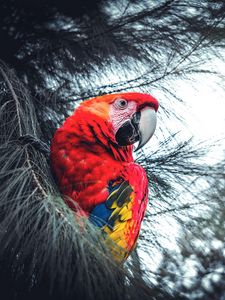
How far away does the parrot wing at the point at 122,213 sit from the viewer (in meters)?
0.99

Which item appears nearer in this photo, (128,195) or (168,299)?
(168,299)

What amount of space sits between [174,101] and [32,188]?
0.53 m

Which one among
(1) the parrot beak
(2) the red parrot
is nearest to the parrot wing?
(2) the red parrot

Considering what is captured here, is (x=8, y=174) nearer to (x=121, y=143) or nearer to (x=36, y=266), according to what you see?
(x=36, y=266)

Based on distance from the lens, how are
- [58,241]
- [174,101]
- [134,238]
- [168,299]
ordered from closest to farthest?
[58,241], [168,299], [134,238], [174,101]

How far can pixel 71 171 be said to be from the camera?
104cm

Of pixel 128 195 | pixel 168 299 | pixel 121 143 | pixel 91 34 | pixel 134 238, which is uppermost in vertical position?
pixel 91 34

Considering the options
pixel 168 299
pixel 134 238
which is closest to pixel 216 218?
pixel 134 238

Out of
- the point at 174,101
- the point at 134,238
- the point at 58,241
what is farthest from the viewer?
the point at 174,101

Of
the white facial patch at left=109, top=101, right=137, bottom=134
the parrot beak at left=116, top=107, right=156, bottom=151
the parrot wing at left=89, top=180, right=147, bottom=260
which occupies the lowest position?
the parrot wing at left=89, top=180, right=147, bottom=260

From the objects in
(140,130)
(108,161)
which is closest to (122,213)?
(108,161)

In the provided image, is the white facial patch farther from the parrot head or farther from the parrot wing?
the parrot wing

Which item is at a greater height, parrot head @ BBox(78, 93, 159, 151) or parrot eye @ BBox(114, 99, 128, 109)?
parrot eye @ BBox(114, 99, 128, 109)

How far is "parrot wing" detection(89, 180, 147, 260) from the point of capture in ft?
3.25
